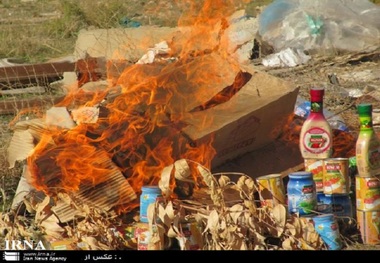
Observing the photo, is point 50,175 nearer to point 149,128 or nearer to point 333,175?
point 149,128

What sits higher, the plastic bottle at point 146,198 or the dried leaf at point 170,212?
the plastic bottle at point 146,198

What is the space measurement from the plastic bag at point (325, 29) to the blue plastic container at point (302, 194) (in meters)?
5.50

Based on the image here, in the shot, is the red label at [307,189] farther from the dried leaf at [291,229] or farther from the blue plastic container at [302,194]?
the dried leaf at [291,229]

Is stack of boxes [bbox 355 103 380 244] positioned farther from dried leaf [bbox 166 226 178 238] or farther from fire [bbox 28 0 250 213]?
dried leaf [bbox 166 226 178 238]

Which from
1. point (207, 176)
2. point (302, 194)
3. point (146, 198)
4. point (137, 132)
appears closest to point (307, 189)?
point (302, 194)

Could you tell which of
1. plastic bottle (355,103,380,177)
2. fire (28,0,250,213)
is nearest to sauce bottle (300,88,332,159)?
plastic bottle (355,103,380,177)

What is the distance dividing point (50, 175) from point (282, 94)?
1804 millimetres

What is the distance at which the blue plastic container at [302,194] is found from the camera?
15.6 feet

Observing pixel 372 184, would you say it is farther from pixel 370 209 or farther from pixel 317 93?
pixel 317 93

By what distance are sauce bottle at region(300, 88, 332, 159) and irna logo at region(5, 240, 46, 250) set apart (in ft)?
6.00

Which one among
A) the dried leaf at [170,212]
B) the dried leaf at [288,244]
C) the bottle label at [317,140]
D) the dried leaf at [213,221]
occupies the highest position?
the bottle label at [317,140]

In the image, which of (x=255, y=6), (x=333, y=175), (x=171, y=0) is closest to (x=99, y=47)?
(x=333, y=175)

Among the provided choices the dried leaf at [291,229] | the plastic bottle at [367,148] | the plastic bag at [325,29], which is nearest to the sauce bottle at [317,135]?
the plastic bottle at [367,148]

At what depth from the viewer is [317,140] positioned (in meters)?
5.23
